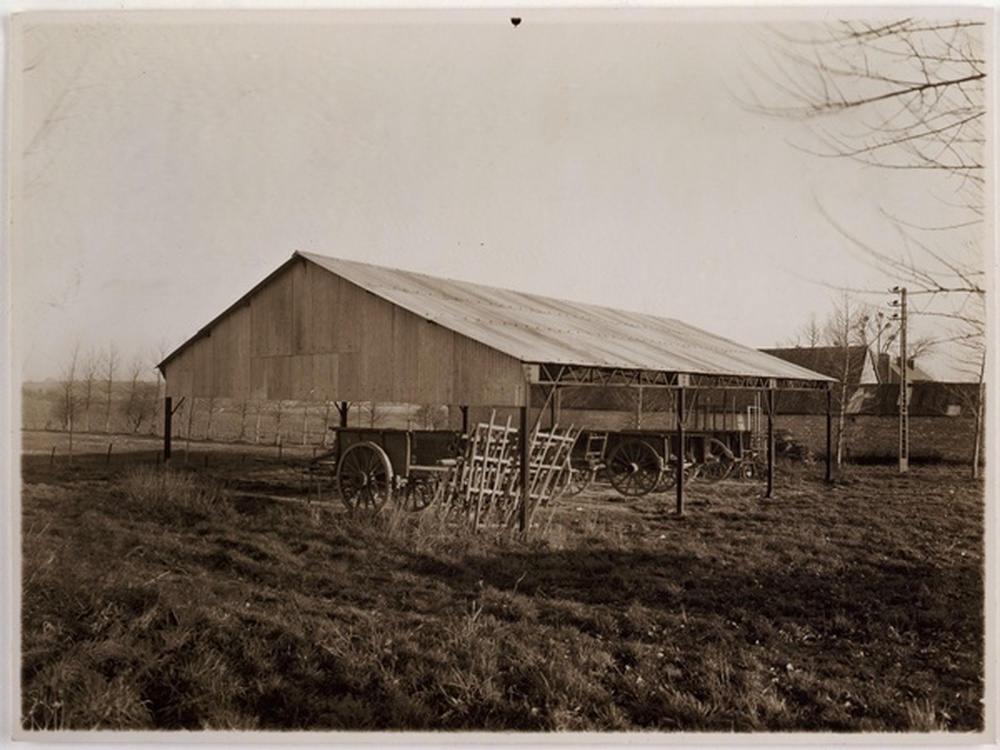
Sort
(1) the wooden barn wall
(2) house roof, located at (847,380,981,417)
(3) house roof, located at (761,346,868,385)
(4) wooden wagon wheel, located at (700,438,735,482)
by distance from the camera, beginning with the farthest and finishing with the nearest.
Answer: (4) wooden wagon wheel, located at (700,438,735,482)
(3) house roof, located at (761,346,868,385)
(1) the wooden barn wall
(2) house roof, located at (847,380,981,417)

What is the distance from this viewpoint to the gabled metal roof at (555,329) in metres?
9.75

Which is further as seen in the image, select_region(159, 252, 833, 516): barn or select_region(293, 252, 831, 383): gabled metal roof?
select_region(293, 252, 831, 383): gabled metal roof

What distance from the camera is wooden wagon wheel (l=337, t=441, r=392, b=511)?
38.0 ft

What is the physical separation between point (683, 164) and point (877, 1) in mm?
1981

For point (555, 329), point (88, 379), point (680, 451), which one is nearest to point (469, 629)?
point (88, 379)

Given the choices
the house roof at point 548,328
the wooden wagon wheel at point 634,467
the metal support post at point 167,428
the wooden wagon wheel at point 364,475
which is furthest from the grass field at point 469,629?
the wooden wagon wheel at point 634,467

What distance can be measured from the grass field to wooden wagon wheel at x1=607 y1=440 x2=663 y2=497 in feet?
20.1

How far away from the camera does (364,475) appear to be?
38.3 feet

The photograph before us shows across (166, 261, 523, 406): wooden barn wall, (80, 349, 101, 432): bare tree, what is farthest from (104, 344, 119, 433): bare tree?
(166, 261, 523, 406): wooden barn wall

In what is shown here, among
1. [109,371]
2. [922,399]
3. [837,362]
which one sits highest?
[837,362]

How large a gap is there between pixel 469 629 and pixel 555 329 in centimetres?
607

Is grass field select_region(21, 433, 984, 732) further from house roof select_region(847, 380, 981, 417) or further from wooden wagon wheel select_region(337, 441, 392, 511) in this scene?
wooden wagon wheel select_region(337, 441, 392, 511)

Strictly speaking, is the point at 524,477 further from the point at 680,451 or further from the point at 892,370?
the point at 892,370

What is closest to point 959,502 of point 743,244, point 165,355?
point 743,244
